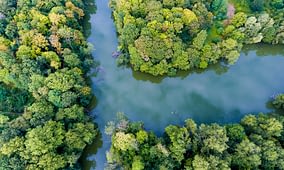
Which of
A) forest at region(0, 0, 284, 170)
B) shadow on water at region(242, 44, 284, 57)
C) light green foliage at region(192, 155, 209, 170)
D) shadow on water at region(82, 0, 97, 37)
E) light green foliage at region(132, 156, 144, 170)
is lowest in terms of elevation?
light green foliage at region(132, 156, 144, 170)

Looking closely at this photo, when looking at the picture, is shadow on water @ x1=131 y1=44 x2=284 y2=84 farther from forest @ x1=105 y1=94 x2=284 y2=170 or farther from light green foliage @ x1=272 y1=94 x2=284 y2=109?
forest @ x1=105 y1=94 x2=284 y2=170

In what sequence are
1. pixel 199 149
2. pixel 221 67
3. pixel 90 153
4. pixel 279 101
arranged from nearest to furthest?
pixel 199 149 < pixel 90 153 < pixel 279 101 < pixel 221 67

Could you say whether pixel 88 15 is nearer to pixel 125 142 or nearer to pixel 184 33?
pixel 184 33

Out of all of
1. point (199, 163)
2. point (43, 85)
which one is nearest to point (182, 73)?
point (199, 163)

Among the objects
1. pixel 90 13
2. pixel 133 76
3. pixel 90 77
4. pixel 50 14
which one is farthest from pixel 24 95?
pixel 90 13

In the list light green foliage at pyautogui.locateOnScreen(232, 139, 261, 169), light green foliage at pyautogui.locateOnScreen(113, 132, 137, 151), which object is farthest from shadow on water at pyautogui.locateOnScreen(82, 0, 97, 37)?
light green foliage at pyautogui.locateOnScreen(232, 139, 261, 169)

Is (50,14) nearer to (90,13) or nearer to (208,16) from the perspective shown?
(90,13)

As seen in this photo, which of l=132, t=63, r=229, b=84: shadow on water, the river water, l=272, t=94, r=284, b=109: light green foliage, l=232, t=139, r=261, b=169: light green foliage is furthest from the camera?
l=132, t=63, r=229, b=84: shadow on water
